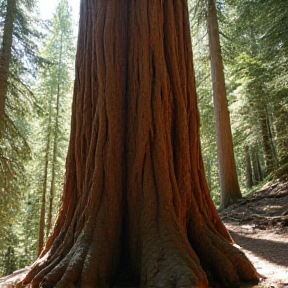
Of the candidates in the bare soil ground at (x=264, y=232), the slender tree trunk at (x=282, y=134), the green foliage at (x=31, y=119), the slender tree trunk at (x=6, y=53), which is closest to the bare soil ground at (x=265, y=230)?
the bare soil ground at (x=264, y=232)

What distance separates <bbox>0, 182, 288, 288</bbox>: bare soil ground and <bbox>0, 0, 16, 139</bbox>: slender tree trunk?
8.04 metres

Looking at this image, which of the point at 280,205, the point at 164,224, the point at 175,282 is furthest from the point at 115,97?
the point at 280,205

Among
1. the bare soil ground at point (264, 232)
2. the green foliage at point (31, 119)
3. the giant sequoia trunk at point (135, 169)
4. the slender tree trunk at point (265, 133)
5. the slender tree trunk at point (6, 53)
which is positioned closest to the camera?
the giant sequoia trunk at point (135, 169)

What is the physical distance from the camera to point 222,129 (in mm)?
10562

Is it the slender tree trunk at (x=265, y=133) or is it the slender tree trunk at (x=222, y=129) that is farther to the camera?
the slender tree trunk at (x=265, y=133)

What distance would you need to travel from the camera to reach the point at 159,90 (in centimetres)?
375

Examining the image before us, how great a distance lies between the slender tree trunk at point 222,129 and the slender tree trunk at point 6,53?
751 centimetres

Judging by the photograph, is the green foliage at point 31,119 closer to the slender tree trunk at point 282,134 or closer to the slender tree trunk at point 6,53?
the slender tree trunk at point 6,53

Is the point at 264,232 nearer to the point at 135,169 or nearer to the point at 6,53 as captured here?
the point at 135,169

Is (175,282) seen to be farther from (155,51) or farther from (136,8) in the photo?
(136,8)

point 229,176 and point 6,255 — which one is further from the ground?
point 229,176

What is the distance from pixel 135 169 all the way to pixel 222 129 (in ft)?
25.1

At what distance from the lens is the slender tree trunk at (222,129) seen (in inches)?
402

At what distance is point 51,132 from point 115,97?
50.5 ft
